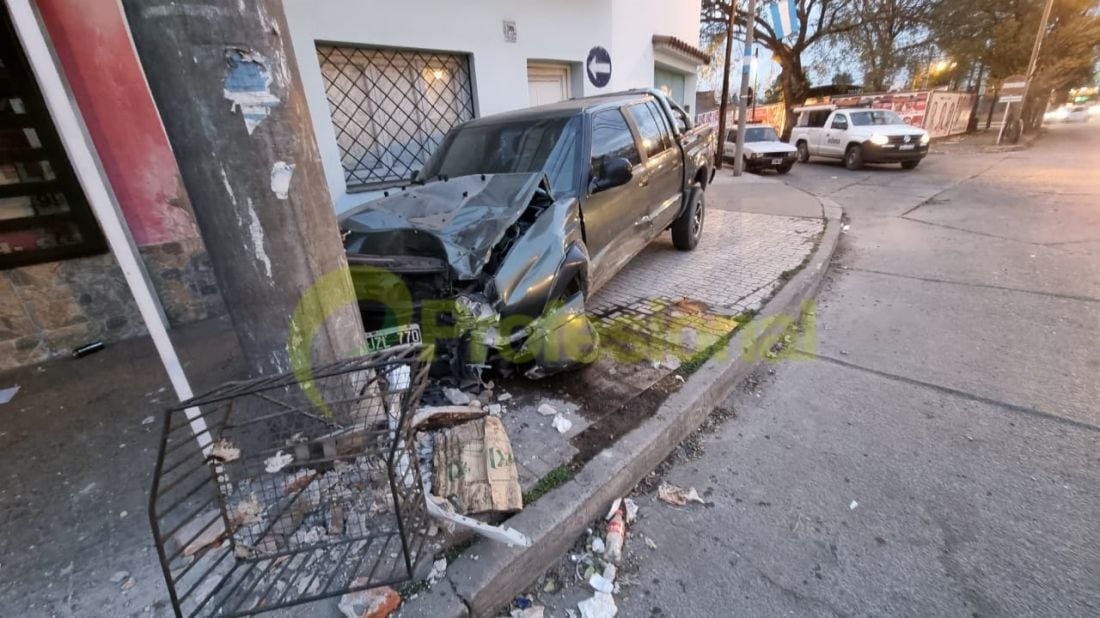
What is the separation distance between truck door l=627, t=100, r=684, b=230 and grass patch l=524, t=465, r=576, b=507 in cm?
295

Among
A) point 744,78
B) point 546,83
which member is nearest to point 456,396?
point 546,83

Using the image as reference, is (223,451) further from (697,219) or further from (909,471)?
(697,219)

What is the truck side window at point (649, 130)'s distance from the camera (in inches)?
183

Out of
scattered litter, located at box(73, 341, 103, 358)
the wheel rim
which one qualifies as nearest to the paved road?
the wheel rim

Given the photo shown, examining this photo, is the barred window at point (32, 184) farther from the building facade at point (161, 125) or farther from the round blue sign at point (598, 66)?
the round blue sign at point (598, 66)

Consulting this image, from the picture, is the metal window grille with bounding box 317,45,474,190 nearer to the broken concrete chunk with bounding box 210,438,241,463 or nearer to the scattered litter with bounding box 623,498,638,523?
the broken concrete chunk with bounding box 210,438,241,463

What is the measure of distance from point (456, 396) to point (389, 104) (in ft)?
14.7

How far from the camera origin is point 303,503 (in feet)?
6.64

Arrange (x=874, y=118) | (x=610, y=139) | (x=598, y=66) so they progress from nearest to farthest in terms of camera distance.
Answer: (x=610, y=139)
(x=598, y=66)
(x=874, y=118)

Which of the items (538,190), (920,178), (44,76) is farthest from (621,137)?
(920,178)

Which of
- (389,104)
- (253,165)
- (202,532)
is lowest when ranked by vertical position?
(202,532)

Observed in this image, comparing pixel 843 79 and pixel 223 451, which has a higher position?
pixel 843 79

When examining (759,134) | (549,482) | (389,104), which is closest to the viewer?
(549,482)

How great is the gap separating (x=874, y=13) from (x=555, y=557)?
2875 centimetres
